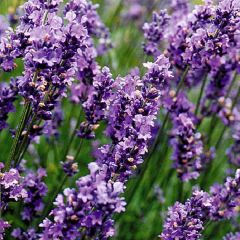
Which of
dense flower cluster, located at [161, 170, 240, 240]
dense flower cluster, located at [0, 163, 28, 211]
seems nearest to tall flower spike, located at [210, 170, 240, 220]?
dense flower cluster, located at [161, 170, 240, 240]

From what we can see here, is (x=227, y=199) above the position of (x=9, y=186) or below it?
above

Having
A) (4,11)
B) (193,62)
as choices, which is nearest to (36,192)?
(193,62)

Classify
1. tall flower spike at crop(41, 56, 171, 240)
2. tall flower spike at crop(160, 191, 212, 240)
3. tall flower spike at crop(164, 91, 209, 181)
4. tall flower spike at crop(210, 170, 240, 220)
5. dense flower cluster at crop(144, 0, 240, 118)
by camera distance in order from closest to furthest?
tall flower spike at crop(41, 56, 171, 240)
tall flower spike at crop(160, 191, 212, 240)
tall flower spike at crop(210, 170, 240, 220)
dense flower cluster at crop(144, 0, 240, 118)
tall flower spike at crop(164, 91, 209, 181)

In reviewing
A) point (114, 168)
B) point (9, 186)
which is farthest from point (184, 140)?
point (9, 186)

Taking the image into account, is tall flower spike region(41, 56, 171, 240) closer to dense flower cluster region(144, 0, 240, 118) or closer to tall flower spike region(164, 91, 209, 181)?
dense flower cluster region(144, 0, 240, 118)

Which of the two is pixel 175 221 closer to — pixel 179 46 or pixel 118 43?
pixel 179 46

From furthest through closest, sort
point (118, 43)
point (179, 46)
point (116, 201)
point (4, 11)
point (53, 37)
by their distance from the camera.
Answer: point (118, 43)
point (4, 11)
point (179, 46)
point (53, 37)
point (116, 201)

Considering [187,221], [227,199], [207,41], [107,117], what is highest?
[207,41]

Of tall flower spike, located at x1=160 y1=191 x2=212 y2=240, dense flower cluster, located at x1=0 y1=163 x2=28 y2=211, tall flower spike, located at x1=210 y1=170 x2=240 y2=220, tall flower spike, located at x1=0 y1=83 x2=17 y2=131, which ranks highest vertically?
tall flower spike, located at x1=0 y1=83 x2=17 y2=131

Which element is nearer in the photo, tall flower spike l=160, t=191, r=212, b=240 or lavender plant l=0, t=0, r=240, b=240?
lavender plant l=0, t=0, r=240, b=240

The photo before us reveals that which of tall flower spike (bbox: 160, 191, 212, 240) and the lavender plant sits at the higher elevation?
the lavender plant

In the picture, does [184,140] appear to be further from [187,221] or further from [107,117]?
[187,221]
